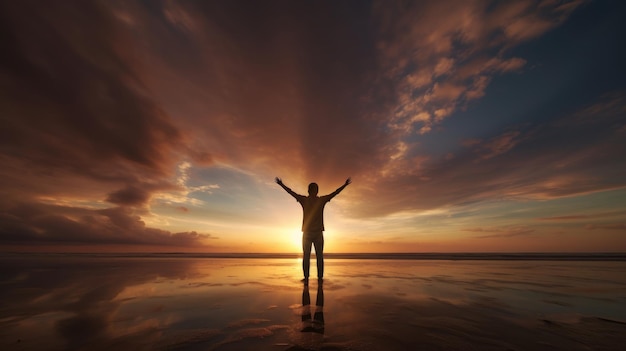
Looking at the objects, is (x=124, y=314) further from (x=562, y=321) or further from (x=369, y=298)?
(x=562, y=321)

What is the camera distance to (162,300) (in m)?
4.45

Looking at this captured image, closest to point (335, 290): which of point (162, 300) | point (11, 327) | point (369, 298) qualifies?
point (369, 298)

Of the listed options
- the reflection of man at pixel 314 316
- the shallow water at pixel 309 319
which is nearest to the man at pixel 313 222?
the shallow water at pixel 309 319

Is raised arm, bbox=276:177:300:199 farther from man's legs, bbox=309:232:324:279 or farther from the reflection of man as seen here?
the reflection of man

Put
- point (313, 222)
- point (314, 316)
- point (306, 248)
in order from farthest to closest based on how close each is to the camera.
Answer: point (313, 222)
point (306, 248)
point (314, 316)

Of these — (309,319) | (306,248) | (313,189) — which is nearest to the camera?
(309,319)

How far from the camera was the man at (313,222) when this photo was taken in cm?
693

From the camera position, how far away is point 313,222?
7074mm

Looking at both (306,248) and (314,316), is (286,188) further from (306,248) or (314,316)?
(314,316)

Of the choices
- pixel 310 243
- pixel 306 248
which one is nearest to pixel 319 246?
pixel 310 243

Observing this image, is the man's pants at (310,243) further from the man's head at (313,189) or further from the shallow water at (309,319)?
the shallow water at (309,319)

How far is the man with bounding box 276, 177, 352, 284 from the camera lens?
693 centimetres

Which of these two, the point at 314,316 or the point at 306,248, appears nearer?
A: the point at 314,316

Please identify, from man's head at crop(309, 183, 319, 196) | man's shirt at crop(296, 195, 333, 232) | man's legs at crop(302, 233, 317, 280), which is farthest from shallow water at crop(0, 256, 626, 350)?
man's head at crop(309, 183, 319, 196)
